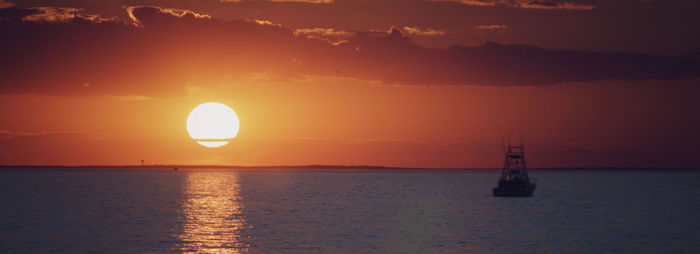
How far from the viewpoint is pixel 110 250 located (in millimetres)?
56469

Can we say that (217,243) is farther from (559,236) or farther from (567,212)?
(567,212)

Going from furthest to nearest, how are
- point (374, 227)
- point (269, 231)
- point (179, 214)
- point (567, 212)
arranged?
point (567, 212) → point (179, 214) → point (374, 227) → point (269, 231)

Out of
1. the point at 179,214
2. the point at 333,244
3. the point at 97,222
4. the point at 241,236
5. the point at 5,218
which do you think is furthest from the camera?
the point at 179,214

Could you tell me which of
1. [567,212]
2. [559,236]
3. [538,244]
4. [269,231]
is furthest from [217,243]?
[567,212]

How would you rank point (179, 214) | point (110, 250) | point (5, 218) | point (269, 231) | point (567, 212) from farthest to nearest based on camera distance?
1. point (567, 212)
2. point (179, 214)
3. point (5, 218)
4. point (269, 231)
5. point (110, 250)

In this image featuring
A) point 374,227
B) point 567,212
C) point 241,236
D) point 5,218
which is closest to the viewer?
point 241,236

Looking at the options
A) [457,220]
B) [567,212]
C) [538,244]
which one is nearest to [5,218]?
[457,220]

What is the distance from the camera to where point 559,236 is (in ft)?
229

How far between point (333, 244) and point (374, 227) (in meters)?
16.7

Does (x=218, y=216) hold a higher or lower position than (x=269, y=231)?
higher

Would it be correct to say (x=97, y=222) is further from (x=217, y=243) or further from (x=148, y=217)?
(x=217, y=243)

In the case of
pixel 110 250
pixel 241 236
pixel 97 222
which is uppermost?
pixel 97 222

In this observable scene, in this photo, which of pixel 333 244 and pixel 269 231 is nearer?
pixel 333 244

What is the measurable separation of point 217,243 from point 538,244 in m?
27.3
